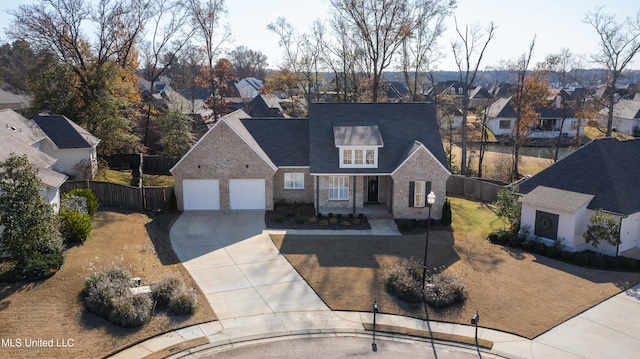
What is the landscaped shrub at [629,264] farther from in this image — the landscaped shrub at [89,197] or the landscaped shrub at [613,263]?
the landscaped shrub at [89,197]

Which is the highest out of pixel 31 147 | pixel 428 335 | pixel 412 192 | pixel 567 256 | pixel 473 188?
pixel 31 147

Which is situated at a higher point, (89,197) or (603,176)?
(603,176)

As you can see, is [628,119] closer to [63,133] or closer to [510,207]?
[510,207]

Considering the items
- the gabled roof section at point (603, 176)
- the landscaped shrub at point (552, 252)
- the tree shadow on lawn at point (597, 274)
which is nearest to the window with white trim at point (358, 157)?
the gabled roof section at point (603, 176)

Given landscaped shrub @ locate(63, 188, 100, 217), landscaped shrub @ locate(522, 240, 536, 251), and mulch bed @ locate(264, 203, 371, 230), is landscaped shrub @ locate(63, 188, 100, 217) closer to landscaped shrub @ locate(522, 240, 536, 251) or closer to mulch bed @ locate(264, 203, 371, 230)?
mulch bed @ locate(264, 203, 371, 230)

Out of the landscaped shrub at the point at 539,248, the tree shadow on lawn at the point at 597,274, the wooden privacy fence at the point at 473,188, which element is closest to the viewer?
the tree shadow on lawn at the point at 597,274

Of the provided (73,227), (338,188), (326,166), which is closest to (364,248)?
(338,188)
